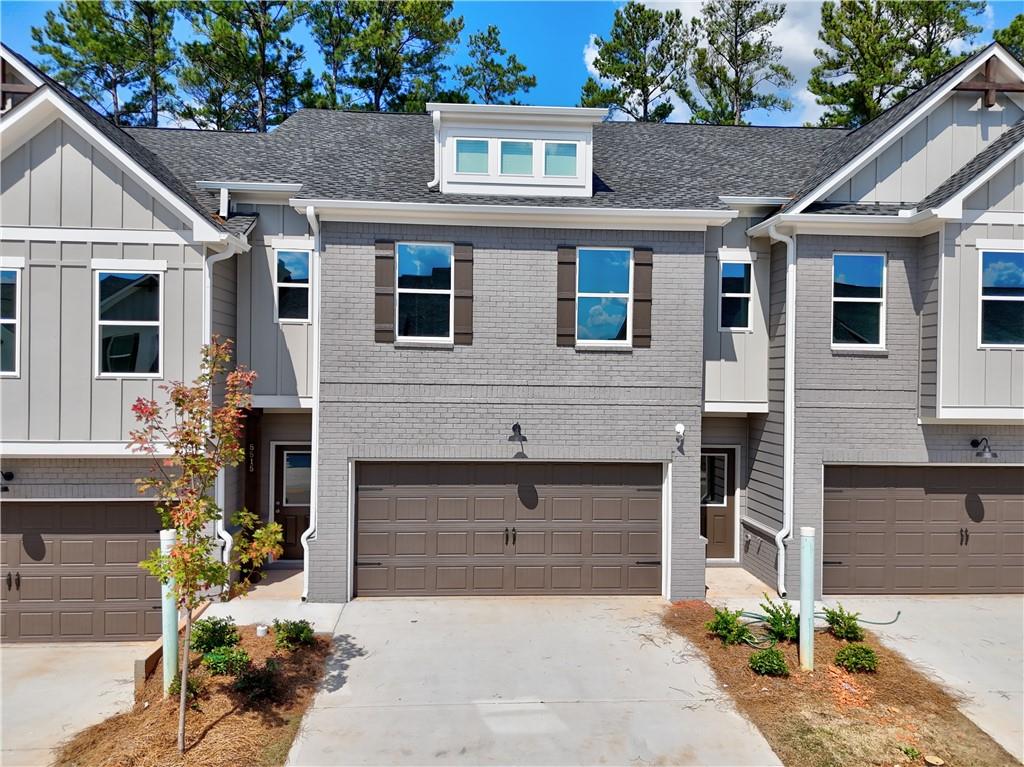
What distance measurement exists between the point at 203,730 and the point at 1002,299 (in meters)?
12.6

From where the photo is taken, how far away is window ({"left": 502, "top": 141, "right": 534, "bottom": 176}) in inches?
426

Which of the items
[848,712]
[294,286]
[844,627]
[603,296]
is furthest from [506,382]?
[848,712]

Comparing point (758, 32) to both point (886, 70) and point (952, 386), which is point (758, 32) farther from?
point (952, 386)

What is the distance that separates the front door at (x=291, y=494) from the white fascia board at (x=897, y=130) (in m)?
9.74

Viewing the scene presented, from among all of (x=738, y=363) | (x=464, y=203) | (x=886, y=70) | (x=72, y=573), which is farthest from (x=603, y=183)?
(x=886, y=70)

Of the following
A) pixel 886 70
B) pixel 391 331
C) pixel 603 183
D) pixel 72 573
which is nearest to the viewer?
pixel 72 573

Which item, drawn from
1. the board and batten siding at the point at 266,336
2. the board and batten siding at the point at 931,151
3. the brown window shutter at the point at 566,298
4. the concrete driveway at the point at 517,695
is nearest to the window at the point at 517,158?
the brown window shutter at the point at 566,298

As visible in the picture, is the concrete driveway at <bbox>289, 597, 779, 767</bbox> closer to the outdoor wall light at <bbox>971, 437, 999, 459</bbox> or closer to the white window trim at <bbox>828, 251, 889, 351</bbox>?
the white window trim at <bbox>828, 251, 889, 351</bbox>

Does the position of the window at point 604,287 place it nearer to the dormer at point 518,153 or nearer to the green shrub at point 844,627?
the dormer at point 518,153

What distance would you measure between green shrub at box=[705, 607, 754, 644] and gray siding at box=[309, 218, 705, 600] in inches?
64.0

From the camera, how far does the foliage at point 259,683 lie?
7219 millimetres

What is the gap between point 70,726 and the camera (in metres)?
7.06

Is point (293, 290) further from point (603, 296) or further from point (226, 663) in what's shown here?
point (226, 663)

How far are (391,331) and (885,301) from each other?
8.21m
